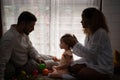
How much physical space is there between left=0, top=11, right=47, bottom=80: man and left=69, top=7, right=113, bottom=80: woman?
0.54 metres

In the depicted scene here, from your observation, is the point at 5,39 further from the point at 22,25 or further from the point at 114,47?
the point at 114,47

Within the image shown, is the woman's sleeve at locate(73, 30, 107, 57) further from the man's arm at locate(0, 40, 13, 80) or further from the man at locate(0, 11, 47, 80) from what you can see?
the man's arm at locate(0, 40, 13, 80)

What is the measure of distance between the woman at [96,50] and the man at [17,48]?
54 cm

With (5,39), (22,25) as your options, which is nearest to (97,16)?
(22,25)

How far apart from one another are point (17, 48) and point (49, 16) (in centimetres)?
86

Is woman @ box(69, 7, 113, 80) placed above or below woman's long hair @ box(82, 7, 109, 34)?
below

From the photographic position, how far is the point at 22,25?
2.10 meters

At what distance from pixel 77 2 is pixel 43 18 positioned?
20.5 inches

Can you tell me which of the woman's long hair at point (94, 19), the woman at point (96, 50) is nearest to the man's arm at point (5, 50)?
the woman at point (96, 50)

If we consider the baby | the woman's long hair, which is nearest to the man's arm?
the baby

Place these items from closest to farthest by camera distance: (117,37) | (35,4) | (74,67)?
(74,67)
(35,4)
(117,37)

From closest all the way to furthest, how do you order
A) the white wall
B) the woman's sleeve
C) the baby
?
1. the woman's sleeve
2. the baby
3. the white wall

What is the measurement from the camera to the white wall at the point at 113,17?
2.91 metres

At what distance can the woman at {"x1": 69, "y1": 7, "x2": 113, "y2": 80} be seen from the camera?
2.04 m
